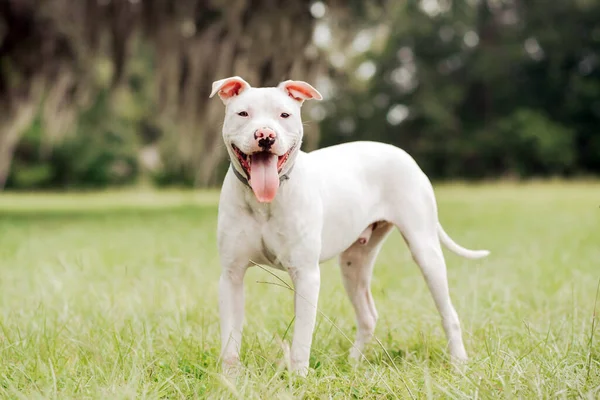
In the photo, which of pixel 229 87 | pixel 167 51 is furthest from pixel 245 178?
pixel 167 51

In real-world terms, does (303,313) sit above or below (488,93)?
below

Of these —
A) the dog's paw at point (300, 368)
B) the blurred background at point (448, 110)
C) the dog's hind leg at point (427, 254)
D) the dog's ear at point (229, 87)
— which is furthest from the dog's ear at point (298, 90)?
the blurred background at point (448, 110)

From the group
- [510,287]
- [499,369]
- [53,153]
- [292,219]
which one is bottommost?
[53,153]

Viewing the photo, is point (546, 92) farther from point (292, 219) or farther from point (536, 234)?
point (292, 219)

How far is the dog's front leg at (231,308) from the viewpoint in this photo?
253cm

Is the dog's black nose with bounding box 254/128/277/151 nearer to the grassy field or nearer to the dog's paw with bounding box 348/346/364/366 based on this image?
the grassy field

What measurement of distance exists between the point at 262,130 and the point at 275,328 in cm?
132

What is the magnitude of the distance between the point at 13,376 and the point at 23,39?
32.2ft

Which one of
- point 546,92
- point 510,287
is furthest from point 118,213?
point 546,92

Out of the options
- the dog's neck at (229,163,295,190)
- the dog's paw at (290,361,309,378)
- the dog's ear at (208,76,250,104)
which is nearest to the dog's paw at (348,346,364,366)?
the dog's paw at (290,361,309,378)

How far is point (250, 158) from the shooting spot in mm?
2383

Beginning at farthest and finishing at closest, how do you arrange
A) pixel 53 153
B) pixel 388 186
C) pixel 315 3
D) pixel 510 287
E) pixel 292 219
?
pixel 53 153 < pixel 315 3 < pixel 510 287 < pixel 388 186 < pixel 292 219

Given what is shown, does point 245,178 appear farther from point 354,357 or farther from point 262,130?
point 354,357

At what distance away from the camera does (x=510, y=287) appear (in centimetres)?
437
